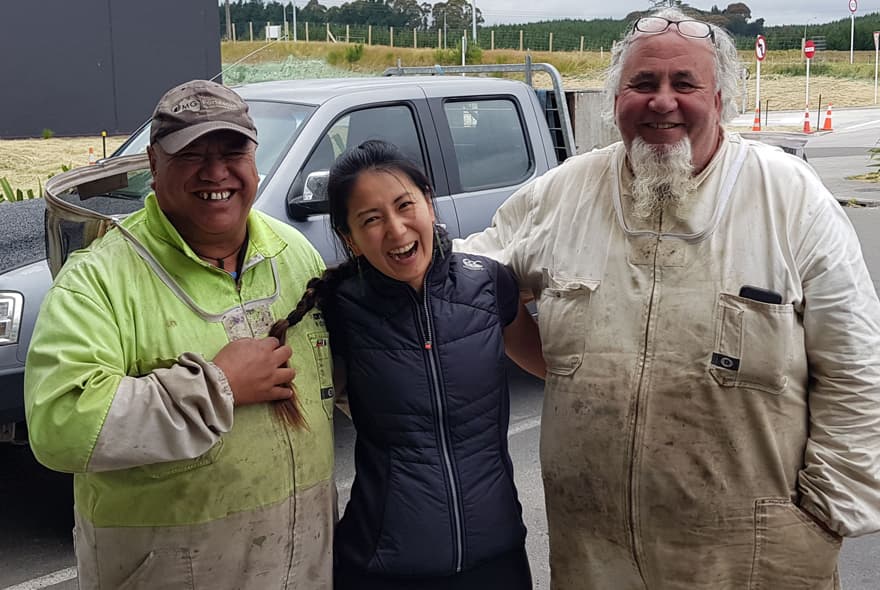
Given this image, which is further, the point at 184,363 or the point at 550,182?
the point at 550,182

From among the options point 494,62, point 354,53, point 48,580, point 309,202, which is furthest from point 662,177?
point 494,62

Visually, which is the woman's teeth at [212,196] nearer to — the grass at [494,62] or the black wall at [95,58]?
the grass at [494,62]

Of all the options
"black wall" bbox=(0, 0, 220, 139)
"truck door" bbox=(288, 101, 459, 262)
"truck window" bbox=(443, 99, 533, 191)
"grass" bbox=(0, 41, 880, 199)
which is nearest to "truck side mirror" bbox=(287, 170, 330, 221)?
"truck door" bbox=(288, 101, 459, 262)

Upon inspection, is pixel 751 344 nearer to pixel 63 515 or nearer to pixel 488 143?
pixel 63 515

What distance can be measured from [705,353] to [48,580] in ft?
9.80

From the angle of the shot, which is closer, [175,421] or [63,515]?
[175,421]

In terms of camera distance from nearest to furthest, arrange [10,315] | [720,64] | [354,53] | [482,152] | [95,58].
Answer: [720,64] < [10,315] < [482,152] < [95,58] < [354,53]

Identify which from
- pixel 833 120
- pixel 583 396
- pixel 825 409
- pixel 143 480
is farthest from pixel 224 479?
pixel 833 120

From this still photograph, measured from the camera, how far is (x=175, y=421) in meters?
1.82

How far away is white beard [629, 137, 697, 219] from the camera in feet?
7.25

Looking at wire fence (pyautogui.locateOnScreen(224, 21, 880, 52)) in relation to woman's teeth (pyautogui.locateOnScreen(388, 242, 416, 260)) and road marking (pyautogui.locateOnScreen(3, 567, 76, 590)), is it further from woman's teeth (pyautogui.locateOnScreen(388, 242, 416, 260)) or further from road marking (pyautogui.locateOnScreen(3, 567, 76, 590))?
woman's teeth (pyautogui.locateOnScreen(388, 242, 416, 260))

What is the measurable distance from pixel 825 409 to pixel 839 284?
11.6 inches

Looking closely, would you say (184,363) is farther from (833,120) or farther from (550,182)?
(833,120)

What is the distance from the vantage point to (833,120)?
32812 mm
